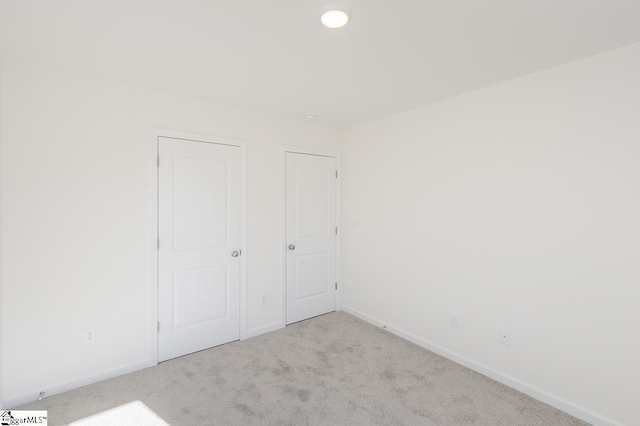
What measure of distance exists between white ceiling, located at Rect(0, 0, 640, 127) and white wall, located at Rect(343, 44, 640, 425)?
335 mm

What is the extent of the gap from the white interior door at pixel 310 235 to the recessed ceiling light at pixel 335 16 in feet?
6.46

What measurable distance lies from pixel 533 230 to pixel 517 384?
119 cm

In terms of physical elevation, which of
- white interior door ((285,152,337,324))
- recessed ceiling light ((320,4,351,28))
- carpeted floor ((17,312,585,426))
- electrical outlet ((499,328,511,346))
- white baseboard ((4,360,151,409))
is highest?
recessed ceiling light ((320,4,351,28))

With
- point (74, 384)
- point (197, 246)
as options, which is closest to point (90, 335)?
point (74, 384)

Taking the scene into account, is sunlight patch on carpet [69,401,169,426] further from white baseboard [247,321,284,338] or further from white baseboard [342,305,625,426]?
white baseboard [342,305,625,426]

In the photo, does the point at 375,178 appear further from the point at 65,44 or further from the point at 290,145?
the point at 65,44

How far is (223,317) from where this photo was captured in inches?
123

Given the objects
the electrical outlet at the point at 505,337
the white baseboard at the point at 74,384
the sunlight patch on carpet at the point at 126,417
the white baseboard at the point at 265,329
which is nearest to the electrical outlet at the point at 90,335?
the white baseboard at the point at 74,384

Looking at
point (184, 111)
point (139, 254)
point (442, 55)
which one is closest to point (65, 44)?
point (184, 111)

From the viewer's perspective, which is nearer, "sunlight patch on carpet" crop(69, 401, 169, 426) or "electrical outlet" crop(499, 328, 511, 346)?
"sunlight patch on carpet" crop(69, 401, 169, 426)

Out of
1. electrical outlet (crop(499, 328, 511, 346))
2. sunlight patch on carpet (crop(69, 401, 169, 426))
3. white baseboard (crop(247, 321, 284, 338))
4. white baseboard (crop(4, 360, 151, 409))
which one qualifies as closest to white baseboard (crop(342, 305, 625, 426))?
electrical outlet (crop(499, 328, 511, 346))

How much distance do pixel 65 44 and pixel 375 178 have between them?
2.88 metres

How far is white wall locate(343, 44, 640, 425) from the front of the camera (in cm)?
193

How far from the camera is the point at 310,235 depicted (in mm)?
3805
